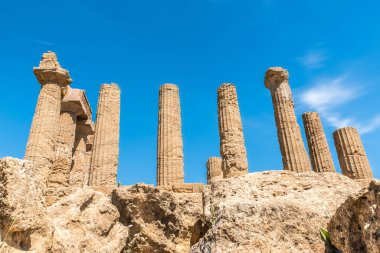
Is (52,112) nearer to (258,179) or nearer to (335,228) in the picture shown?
(258,179)

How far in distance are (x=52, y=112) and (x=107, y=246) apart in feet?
41.0

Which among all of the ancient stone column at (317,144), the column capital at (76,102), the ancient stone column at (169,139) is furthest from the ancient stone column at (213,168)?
the column capital at (76,102)

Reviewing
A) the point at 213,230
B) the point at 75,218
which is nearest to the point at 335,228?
the point at 213,230

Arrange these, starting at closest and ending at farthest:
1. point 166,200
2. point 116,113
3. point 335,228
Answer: point 335,228 < point 166,200 < point 116,113

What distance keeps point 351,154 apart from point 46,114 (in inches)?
713

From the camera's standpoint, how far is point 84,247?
16.4 feet

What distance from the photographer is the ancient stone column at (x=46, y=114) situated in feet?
48.9

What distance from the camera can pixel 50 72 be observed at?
660 inches

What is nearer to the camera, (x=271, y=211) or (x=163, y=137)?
(x=271, y=211)

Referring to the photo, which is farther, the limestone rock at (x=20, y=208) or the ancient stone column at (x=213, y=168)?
the ancient stone column at (x=213, y=168)

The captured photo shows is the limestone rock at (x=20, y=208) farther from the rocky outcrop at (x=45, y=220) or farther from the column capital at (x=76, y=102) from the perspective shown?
the column capital at (x=76, y=102)

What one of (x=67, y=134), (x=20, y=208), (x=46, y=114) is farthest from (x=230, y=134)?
(x=20, y=208)

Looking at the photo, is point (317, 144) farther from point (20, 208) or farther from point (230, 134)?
point (20, 208)

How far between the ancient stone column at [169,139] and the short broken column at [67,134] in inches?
199
